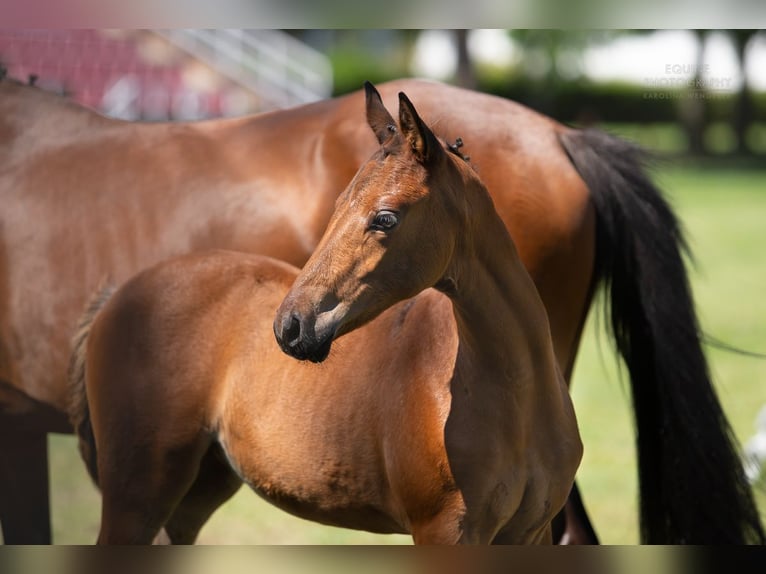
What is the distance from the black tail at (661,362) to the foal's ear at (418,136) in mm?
1076

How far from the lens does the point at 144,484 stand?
8.69 feet

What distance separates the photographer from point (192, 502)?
2.95m

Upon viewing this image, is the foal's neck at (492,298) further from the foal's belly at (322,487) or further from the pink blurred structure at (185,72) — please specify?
the pink blurred structure at (185,72)

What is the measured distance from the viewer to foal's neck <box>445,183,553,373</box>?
2240 mm

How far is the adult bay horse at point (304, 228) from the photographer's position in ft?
10.0

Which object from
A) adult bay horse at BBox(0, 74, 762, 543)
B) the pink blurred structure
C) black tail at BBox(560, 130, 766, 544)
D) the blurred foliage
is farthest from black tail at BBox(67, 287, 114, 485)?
the blurred foliage

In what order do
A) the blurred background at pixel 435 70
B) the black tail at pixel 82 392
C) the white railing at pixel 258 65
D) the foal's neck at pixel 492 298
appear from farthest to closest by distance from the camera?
the white railing at pixel 258 65 → the blurred background at pixel 435 70 → the black tail at pixel 82 392 → the foal's neck at pixel 492 298

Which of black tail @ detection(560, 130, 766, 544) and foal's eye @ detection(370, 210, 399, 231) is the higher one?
foal's eye @ detection(370, 210, 399, 231)

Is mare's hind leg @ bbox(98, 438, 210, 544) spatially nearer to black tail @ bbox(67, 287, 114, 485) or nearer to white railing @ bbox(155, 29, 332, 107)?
black tail @ bbox(67, 287, 114, 485)

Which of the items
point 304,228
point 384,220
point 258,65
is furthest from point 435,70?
point 384,220

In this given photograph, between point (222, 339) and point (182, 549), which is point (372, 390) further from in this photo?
point (182, 549)

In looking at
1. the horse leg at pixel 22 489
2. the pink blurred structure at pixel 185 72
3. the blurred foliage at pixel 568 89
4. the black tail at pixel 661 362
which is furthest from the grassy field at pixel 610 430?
the blurred foliage at pixel 568 89

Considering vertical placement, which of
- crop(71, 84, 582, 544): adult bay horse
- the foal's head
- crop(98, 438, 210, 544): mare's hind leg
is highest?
the foal's head

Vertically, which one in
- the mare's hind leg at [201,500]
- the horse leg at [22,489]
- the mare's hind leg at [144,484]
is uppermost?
the mare's hind leg at [144,484]
